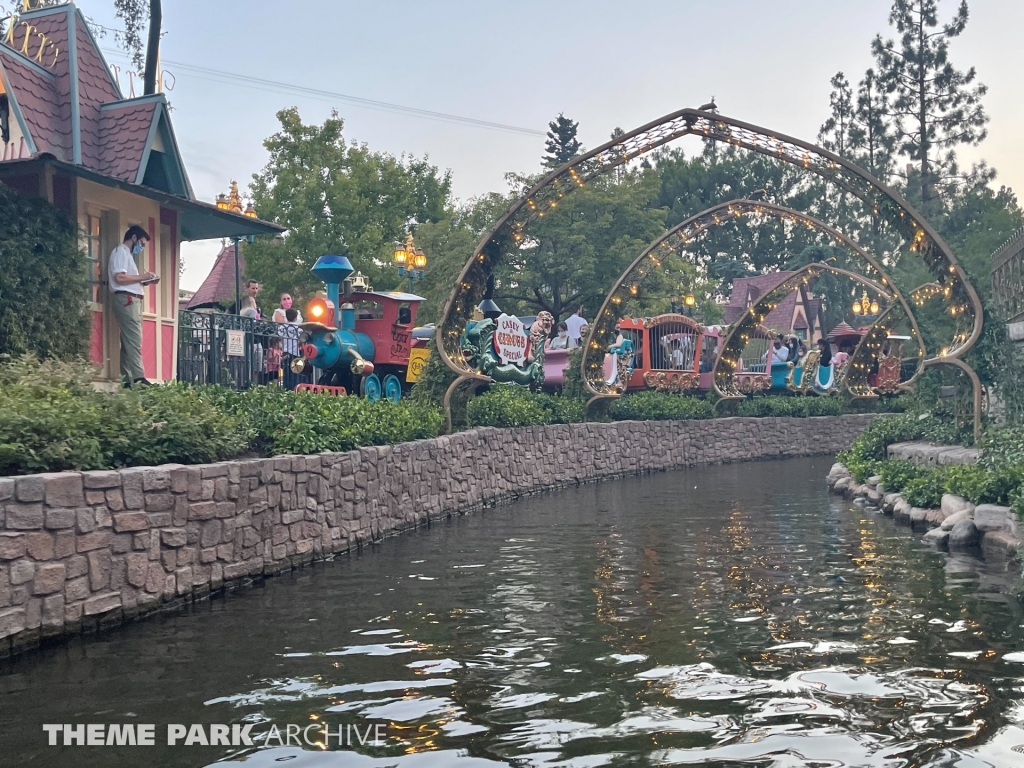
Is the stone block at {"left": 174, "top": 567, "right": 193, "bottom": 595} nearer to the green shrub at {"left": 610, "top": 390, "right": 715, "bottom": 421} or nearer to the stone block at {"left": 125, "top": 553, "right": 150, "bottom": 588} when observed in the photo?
the stone block at {"left": 125, "top": 553, "right": 150, "bottom": 588}

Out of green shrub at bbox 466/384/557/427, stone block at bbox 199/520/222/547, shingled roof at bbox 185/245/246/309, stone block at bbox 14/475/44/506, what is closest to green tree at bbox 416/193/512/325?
→ shingled roof at bbox 185/245/246/309

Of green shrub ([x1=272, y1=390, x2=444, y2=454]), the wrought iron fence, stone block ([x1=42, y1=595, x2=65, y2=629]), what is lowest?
stone block ([x1=42, y1=595, x2=65, y2=629])

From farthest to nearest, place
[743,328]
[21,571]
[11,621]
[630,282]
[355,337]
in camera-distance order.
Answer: [743,328] < [630,282] < [355,337] < [21,571] < [11,621]

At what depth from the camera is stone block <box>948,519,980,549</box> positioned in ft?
37.6

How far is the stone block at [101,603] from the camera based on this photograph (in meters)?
7.56

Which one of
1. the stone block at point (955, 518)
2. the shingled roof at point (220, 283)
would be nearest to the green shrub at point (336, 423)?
the stone block at point (955, 518)

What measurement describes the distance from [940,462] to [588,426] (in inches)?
363

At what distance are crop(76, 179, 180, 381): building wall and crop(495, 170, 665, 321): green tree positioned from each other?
21.7 m

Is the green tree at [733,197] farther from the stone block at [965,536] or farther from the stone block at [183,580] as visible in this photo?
the stone block at [183,580]

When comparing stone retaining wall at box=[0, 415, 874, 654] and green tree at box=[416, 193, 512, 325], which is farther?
green tree at box=[416, 193, 512, 325]

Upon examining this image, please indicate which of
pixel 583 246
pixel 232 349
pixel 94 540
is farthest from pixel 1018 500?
pixel 583 246

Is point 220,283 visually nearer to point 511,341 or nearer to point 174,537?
point 511,341

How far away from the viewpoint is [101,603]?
7.70 meters

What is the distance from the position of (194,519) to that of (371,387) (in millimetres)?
10827
